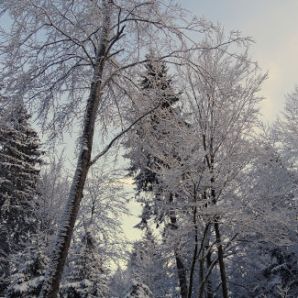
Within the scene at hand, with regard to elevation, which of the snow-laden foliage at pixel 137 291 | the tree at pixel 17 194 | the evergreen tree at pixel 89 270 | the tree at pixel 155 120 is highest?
the tree at pixel 17 194

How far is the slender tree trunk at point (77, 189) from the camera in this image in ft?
20.3

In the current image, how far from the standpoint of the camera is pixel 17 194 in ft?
69.4

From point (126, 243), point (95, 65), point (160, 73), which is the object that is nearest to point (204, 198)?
point (160, 73)

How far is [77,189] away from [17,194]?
1544 centimetres

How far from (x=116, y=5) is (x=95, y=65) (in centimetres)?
119

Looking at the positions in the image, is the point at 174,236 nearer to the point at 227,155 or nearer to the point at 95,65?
the point at 227,155

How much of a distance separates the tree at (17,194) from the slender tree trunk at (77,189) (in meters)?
12.9

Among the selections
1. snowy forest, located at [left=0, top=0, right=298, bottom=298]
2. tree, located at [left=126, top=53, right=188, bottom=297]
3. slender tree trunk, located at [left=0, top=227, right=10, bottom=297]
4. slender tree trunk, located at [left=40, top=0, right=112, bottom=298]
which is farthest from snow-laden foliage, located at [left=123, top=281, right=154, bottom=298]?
slender tree trunk, located at [left=40, top=0, right=112, bottom=298]

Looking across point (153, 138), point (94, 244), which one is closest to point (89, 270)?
point (94, 244)

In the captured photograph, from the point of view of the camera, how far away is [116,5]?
755 cm

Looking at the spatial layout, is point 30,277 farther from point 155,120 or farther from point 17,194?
point 155,120

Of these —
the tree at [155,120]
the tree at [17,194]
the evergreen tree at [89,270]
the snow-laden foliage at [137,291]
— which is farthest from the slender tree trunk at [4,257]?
the tree at [155,120]

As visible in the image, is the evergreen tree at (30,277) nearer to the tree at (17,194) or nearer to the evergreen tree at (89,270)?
the evergreen tree at (89,270)

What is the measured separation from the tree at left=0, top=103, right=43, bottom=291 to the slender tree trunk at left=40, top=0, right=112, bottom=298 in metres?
12.9
